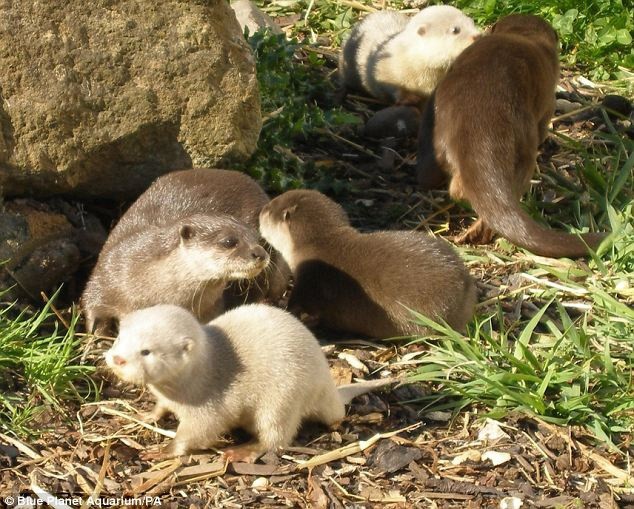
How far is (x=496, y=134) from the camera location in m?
5.03

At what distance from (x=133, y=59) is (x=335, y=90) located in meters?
2.62

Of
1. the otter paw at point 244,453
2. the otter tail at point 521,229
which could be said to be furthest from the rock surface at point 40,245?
the otter tail at point 521,229

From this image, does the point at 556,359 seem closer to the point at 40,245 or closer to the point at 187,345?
the point at 187,345

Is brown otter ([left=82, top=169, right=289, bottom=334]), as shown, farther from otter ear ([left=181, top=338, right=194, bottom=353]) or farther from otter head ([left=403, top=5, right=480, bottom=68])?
otter head ([left=403, top=5, right=480, bottom=68])

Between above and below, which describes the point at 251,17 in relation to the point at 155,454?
above

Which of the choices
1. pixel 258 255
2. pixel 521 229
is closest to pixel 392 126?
pixel 521 229

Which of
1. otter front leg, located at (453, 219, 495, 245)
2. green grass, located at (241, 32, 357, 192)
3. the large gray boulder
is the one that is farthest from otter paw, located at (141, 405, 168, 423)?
otter front leg, located at (453, 219, 495, 245)

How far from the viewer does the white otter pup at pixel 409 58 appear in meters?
6.81

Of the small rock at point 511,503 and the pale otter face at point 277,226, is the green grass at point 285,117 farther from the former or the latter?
the small rock at point 511,503

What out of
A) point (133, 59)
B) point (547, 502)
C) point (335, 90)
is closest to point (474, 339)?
point (547, 502)

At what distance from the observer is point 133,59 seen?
4.50 m

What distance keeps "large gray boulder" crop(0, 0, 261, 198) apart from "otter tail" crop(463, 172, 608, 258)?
1118mm

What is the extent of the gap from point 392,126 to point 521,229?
1.63 meters

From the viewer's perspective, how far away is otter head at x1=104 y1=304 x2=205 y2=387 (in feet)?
10.7
